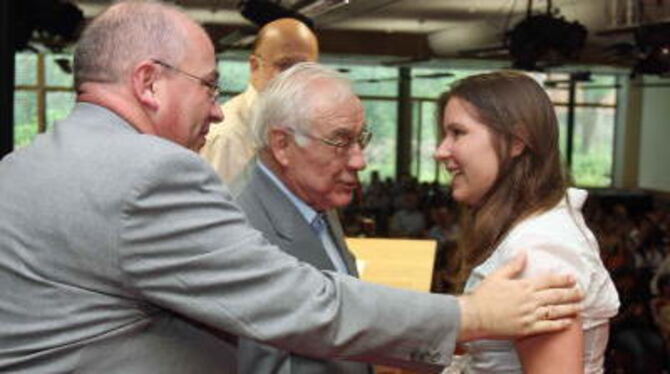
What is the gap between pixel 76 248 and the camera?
1065mm

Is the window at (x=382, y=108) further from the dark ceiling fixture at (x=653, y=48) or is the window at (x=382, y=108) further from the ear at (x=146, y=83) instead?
the ear at (x=146, y=83)

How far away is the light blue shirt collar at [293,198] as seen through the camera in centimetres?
154

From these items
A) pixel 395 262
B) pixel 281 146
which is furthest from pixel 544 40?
pixel 281 146

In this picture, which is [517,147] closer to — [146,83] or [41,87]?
[146,83]

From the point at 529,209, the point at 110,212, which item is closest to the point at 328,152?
the point at 529,209

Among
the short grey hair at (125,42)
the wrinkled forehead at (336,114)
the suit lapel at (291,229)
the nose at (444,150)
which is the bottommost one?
the suit lapel at (291,229)

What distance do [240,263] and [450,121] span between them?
522mm

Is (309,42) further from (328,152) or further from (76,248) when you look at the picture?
(76,248)

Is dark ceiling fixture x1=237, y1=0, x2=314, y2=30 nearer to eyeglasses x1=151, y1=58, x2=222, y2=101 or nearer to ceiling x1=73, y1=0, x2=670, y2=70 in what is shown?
ceiling x1=73, y1=0, x2=670, y2=70

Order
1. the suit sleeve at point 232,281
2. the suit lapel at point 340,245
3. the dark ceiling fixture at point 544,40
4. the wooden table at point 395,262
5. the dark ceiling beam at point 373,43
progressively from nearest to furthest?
the suit sleeve at point 232,281 < the suit lapel at point 340,245 < the wooden table at point 395,262 < the dark ceiling fixture at point 544,40 < the dark ceiling beam at point 373,43

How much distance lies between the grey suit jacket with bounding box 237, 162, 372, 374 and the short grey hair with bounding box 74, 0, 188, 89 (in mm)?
357

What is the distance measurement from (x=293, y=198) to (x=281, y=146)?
3.5 inches

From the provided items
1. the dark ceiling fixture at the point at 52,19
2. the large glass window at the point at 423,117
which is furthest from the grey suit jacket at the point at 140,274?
the large glass window at the point at 423,117

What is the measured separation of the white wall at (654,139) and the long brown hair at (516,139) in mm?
14636
